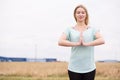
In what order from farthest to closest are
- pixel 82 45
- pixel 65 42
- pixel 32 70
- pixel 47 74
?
pixel 32 70, pixel 47 74, pixel 65 42, pixel 82 45

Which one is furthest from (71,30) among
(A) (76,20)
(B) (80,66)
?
(B) (80,66)

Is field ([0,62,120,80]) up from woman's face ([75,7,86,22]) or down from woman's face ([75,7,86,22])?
down

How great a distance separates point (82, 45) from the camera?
4.14 m

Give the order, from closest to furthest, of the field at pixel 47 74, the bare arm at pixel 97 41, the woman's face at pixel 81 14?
the bare arm at pixel 97 41
the woman's face at pixel 81 14
the field at pixel 47 74

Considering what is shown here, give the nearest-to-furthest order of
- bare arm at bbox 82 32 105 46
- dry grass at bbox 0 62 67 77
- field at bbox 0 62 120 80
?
1. bare arm at bbox 82 32 105 46
2. field at bbox 0 62 120 80
3. dry grass at bbox 0 62 67 77

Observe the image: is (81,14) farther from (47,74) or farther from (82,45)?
(47,74)

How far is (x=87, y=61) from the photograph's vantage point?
4.21 meters

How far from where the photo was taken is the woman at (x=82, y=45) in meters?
4.18

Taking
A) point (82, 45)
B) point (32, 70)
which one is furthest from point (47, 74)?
point (82, 45)

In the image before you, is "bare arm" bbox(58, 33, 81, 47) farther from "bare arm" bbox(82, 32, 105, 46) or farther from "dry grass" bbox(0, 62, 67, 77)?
"dry grass" bbox(0, 62, 67, 77)

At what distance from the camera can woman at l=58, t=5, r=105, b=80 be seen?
13.7 ft

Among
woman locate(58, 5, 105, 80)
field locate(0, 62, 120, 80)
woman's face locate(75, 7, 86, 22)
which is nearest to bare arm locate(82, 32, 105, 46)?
woman locate(58, 5, 105, 80)

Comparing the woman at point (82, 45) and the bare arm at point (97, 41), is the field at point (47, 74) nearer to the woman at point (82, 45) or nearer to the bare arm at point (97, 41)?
the woman at point (82, 45)

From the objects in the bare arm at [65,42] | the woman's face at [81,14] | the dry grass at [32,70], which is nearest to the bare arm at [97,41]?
the bare arm at [65,42]
